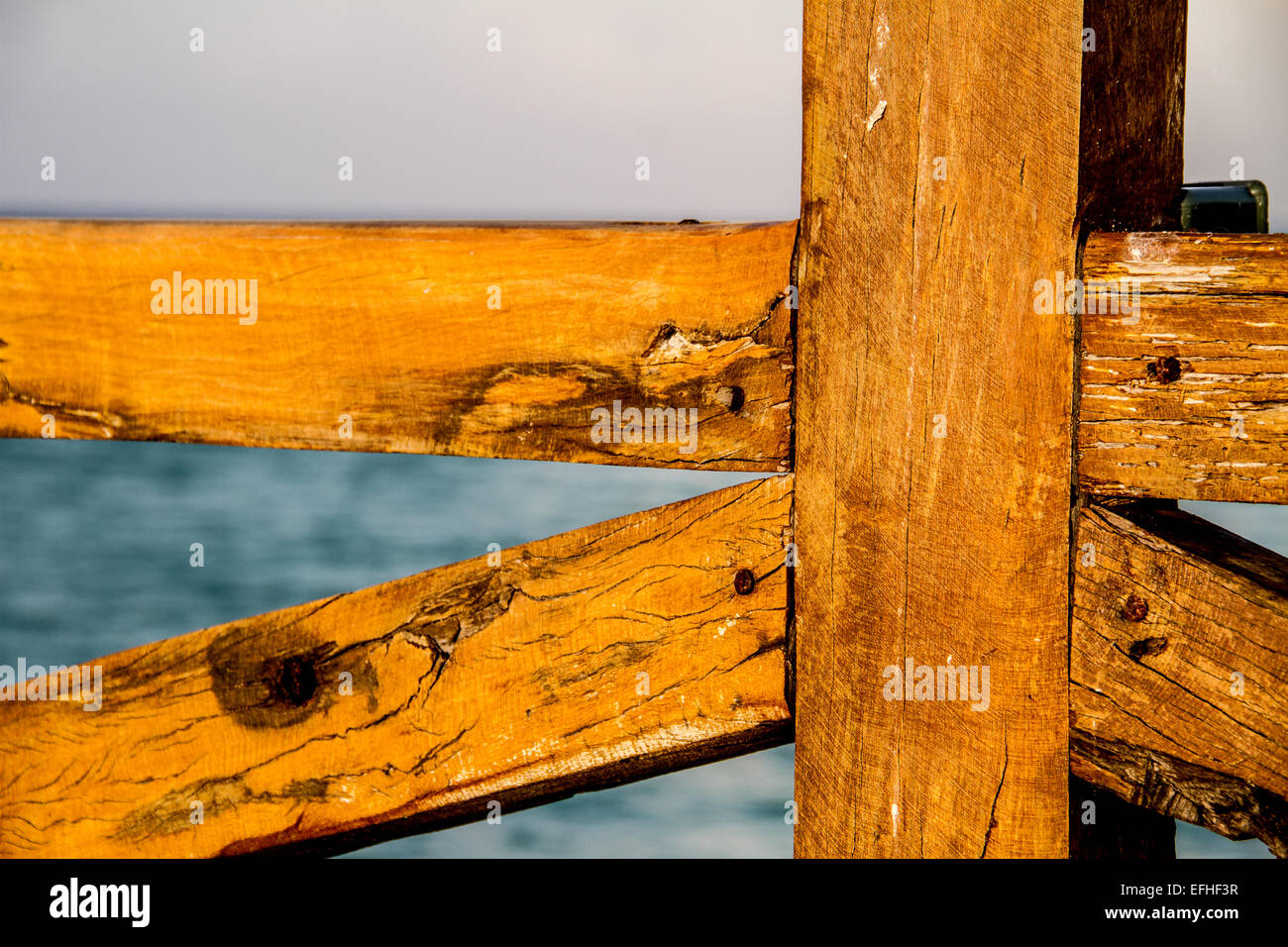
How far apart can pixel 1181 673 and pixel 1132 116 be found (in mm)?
631

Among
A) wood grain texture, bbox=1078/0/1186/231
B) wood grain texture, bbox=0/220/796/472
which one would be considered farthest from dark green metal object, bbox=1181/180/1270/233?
wood grain texture, bbox=0/220/796/472

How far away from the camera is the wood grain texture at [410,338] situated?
1.42 meters

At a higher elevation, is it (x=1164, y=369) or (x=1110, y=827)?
(x=1164, y=369)

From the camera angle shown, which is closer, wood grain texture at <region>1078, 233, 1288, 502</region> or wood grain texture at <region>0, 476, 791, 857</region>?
wood grain texture at <region>1078, 233, 1288, 502</region>

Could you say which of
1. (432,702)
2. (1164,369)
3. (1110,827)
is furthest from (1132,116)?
(432,702)

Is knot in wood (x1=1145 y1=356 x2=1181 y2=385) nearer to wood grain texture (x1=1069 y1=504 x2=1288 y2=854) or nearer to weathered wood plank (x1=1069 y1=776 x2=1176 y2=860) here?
wood grain texture (x1=1069 y1=504 x2=1288 y2=854)

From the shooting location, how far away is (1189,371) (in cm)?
121

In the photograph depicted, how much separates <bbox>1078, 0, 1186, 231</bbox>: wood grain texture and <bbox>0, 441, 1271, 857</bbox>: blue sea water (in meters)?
5.66

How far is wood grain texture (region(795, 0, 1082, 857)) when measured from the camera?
49.7 inches

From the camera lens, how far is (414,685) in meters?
1.60

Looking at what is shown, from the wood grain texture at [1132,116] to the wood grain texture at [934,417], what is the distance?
43 millimetres

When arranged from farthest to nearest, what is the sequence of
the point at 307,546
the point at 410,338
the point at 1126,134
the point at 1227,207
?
the point at 307,546 < the point at 410,338 < the point at 1227,207 < the point at 1126,134

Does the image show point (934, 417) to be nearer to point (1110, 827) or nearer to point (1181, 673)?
point (1181, 673)
